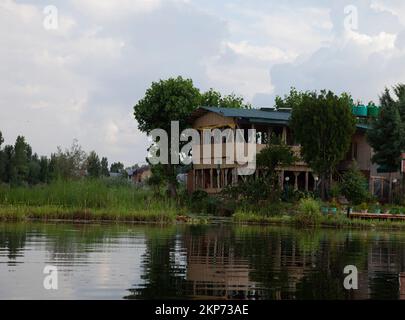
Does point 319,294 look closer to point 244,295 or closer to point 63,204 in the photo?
point 244,295

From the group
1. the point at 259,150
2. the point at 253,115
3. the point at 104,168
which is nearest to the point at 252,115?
the point at 253,115

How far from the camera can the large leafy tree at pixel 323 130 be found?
136 ft

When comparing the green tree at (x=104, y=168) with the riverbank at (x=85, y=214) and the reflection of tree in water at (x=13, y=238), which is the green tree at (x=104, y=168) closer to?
the riverbank at (x=85, y=214)

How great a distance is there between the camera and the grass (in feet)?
102

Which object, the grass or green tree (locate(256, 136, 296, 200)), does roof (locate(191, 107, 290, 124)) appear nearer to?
green tree (locate(256, 136, 296, 200))

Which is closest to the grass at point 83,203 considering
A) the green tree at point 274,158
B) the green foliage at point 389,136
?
the green tree at point 274,158

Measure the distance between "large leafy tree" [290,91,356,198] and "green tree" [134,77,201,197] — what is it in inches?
385

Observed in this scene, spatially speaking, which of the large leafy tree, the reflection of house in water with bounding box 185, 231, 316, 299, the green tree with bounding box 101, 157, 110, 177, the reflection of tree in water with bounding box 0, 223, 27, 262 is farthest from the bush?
the green tree with bounding box 101, 157, 110, 177

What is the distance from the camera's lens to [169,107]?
4834cm

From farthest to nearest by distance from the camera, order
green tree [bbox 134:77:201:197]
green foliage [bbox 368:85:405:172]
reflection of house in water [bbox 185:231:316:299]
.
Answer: green tree [bbox 134:77:201:197] < green foliage [bbox 368:85:405:172] < reflection of house in water [bbox 185:231:316:299]

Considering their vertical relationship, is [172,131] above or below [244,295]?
above

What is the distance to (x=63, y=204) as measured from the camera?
32094mm
